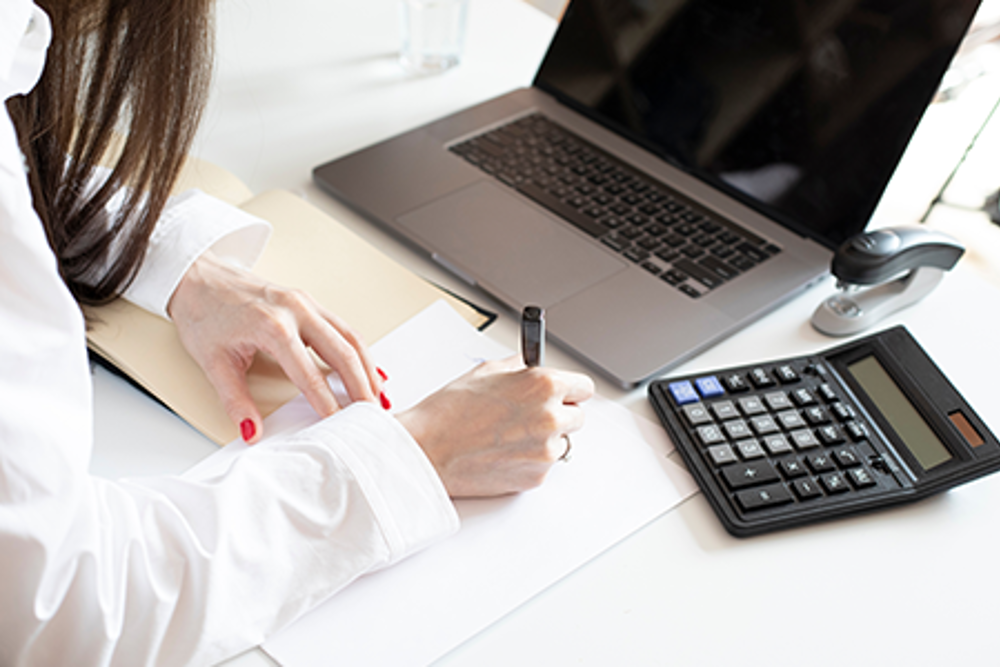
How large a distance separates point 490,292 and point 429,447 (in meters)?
0.24

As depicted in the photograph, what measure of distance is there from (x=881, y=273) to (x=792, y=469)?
0.25 m

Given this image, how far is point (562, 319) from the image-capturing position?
78 centimetres

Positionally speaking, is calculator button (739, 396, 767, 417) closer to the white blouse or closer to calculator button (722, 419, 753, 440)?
calculator button (722, 419, 753, 440)

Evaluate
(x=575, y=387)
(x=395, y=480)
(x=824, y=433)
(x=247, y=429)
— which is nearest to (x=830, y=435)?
(x=824, y=433)

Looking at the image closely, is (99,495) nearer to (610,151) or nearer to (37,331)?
(37,331)

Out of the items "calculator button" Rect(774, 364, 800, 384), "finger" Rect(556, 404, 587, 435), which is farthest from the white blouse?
"calculator button" Rect(774, 364, 800, 384)

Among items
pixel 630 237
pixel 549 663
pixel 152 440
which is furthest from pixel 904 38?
pixel 152 440

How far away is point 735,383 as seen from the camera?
2.30ft

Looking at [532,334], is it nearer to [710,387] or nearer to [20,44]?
[710,387]

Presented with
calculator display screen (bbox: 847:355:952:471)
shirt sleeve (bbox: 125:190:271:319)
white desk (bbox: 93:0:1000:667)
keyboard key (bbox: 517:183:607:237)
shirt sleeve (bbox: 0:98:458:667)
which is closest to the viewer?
shirt sleeve (bbox: 0:98:458:667)

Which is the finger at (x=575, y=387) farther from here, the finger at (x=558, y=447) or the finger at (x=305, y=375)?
the finger at (x=305, y=375)

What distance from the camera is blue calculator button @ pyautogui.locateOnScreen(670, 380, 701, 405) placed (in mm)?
696

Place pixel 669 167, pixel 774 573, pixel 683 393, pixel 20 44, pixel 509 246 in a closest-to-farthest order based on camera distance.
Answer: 1. pixel 20 44
2. pixel 774 573
3. pixel 683 393
4. pixel 509 246
5. pixel 669 167

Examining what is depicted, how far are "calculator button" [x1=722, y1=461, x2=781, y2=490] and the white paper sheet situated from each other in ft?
0.11
